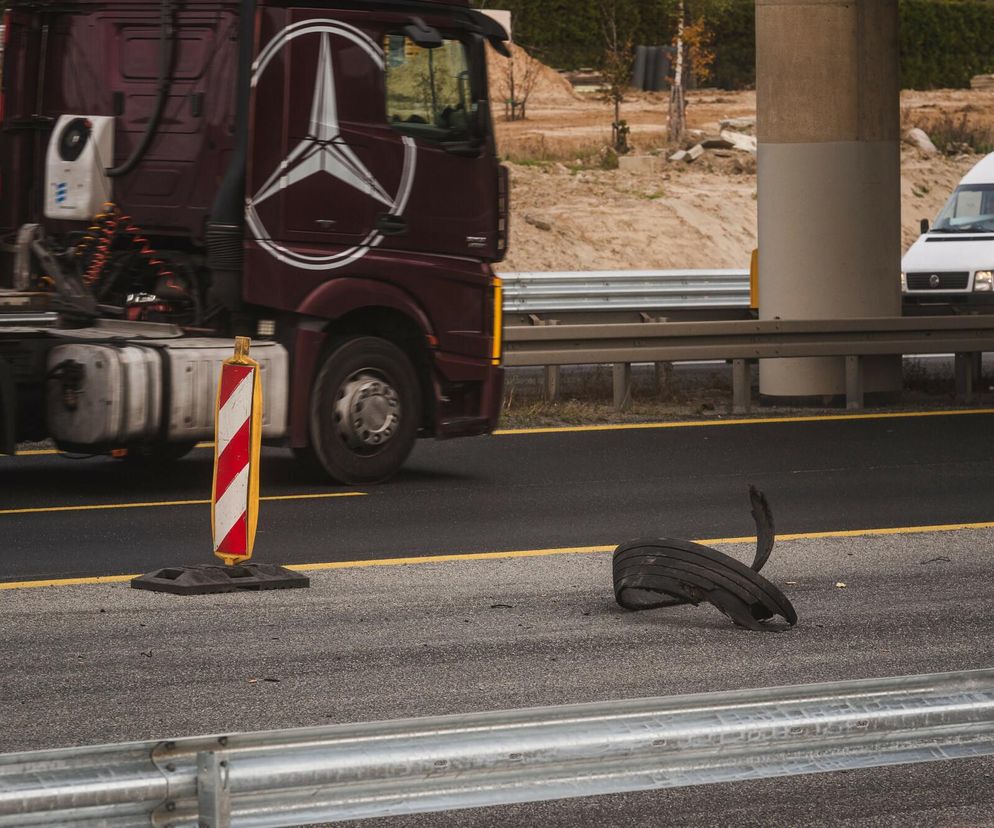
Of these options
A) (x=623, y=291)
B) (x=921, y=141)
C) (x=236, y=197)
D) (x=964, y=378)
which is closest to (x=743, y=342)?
(x=964, y=378)

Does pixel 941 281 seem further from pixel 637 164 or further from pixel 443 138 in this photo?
pixel 637 164

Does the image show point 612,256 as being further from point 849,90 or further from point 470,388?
point 470,388

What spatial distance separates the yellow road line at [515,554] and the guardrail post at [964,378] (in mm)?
6977

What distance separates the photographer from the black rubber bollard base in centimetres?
851

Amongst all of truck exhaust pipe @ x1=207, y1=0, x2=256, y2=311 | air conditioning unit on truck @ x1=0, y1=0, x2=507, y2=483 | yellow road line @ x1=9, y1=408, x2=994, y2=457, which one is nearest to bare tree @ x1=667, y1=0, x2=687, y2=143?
yellow road line @ x1=9, y1=408, x2=994, y2=457

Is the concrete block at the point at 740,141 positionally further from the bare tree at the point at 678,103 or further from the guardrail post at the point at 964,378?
the guardrail post at the point at 964,378

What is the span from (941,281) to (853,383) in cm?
519

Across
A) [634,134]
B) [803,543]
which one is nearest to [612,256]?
[634,134]

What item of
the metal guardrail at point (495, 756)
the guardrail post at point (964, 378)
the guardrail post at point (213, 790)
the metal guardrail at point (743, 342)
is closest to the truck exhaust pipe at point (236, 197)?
the metal guardrail at point (743, 342)

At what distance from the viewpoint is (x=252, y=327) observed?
11953mm

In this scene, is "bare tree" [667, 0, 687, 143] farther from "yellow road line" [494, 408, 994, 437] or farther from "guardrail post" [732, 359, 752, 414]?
"yellow road line" [494, 408, 994, 437]

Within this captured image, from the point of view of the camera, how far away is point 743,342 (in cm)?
1656

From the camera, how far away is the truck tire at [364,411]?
12.0 meters

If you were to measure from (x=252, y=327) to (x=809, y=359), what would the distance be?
273 inches
